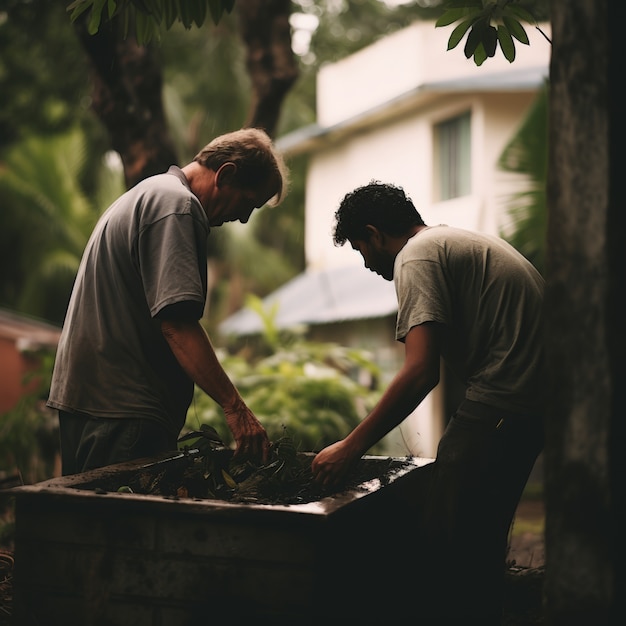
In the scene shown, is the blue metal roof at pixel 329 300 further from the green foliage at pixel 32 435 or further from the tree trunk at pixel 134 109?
the tree trunk at pixel 134 109

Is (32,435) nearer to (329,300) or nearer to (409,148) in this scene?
(329,300)

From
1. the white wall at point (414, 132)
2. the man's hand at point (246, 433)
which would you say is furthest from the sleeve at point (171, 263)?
the white wall at point (414, 132)

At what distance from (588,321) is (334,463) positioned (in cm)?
107

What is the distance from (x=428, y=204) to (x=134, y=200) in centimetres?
1142

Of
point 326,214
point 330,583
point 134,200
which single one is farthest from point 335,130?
point 330,583

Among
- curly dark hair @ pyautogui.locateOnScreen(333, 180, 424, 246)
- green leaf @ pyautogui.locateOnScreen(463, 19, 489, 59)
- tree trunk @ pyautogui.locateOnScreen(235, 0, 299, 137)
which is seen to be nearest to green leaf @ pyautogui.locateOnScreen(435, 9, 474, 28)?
green leaf @ pyautogui.locateOnScreen(463, 19, 489, 59)

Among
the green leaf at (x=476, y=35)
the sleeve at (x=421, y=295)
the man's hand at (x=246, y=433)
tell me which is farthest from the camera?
the green leaf at (x=476, y=35)

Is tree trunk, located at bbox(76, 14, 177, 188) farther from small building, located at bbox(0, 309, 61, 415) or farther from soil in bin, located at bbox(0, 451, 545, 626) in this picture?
small building, located at bbox(0, 309, 61, 415)

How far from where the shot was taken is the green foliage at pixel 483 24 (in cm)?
346

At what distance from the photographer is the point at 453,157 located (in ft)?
46.6

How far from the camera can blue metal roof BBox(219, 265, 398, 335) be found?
13336mm

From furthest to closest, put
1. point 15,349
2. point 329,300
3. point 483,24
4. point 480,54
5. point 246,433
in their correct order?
point 329,300
point 15,349
point 480,54
point 483,24
point 246,433

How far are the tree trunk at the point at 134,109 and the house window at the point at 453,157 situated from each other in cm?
831

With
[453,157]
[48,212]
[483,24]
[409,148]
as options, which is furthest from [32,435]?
[48,212]
